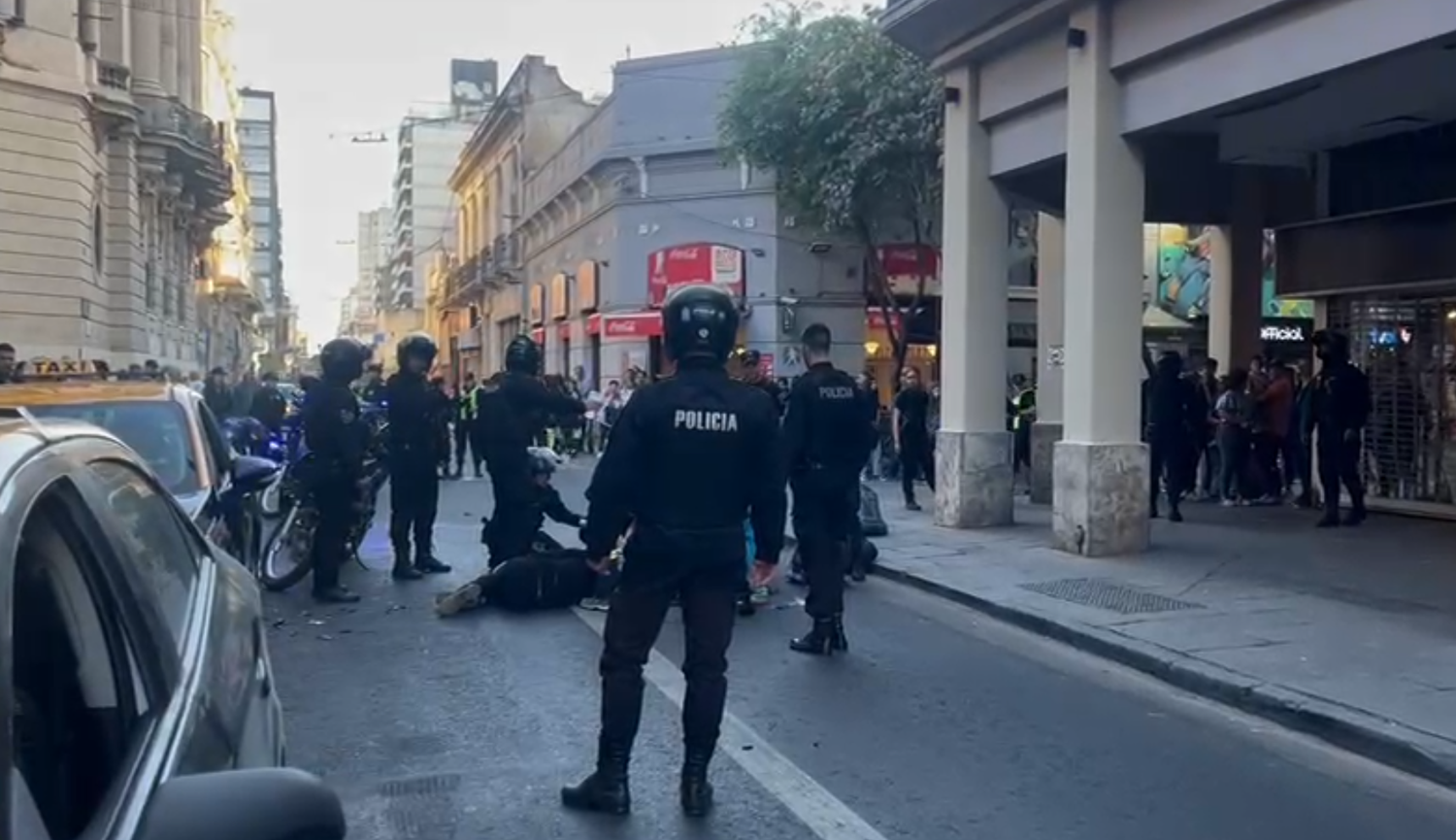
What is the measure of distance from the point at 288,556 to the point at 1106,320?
6726 mm

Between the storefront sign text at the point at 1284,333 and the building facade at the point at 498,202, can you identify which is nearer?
the storefront sign text at the point at 1284,333

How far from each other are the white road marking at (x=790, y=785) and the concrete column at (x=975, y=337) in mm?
7482

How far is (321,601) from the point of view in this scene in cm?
1028

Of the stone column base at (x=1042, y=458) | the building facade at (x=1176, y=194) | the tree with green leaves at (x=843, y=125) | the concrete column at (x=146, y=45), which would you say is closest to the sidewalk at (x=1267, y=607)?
the building facade at (x=1176, y=194)

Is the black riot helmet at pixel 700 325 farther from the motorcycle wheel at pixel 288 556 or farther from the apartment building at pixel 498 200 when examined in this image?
the apartment building at pixel 498 200

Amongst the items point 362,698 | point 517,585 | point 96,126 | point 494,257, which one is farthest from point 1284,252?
point 494,257

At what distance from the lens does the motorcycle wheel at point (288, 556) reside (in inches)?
420

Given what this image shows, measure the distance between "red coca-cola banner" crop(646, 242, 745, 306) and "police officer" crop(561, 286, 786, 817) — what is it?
27271mm

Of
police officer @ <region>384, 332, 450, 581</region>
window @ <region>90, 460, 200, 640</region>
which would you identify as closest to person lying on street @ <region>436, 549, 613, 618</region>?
police officer @ <region>384, 332, 450, 581</region>

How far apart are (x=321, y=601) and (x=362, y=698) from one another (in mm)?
3073

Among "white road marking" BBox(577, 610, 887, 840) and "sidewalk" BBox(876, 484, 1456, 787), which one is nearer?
"white road marking" BBox(577, 610, 887, 840)

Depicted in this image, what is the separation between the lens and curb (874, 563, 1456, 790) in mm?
6195

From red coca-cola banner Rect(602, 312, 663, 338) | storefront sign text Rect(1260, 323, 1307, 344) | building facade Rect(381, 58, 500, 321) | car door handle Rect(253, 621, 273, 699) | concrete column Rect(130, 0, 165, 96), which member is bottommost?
car door handle Rect(253, 621, 273, 699)

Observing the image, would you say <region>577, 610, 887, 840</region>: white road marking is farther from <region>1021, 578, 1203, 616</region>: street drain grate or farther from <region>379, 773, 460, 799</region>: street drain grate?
<region>1021, 578, 1203, 616</region>: street drain grate
